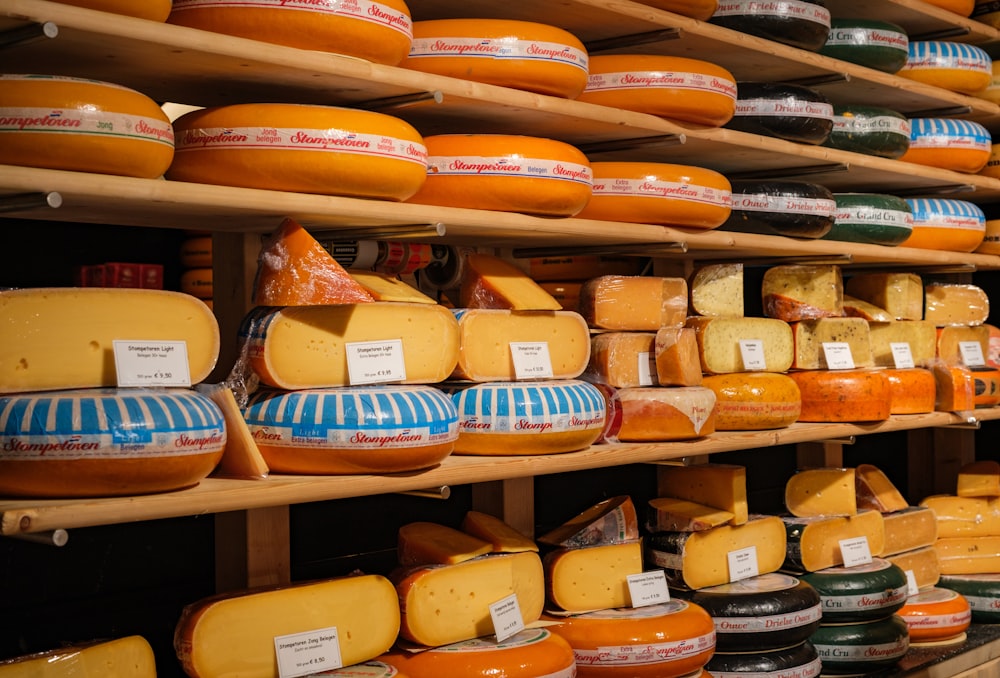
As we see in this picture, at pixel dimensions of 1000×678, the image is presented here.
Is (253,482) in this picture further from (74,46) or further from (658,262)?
(658,262)

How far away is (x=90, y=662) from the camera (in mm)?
1701

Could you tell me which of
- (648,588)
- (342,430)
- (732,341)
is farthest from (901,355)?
(342,430)

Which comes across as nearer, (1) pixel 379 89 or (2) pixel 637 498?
(1) pixel 379 89

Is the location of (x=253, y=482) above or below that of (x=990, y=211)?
below

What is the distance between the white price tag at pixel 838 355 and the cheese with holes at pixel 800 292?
0.08 metres

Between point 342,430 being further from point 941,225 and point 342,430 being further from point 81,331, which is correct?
point 941,225

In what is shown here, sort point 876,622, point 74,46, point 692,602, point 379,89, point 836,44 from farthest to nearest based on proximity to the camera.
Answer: point 836,44, point 876,622, point 692,602, point 379,89, point 74,46

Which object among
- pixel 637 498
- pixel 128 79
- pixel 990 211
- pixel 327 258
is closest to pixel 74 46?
pixel 128 79

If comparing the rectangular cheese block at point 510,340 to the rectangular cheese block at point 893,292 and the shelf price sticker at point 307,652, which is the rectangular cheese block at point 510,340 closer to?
the shelf price sticker at point 307,652

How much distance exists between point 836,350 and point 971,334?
822 millimetres

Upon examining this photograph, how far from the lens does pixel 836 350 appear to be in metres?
3.16

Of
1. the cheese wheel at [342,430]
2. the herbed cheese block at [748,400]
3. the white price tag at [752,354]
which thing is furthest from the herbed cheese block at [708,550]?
the cheese wheel at [342,430]

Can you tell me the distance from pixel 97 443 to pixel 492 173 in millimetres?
966

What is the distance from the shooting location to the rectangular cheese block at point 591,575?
2.50 metres
